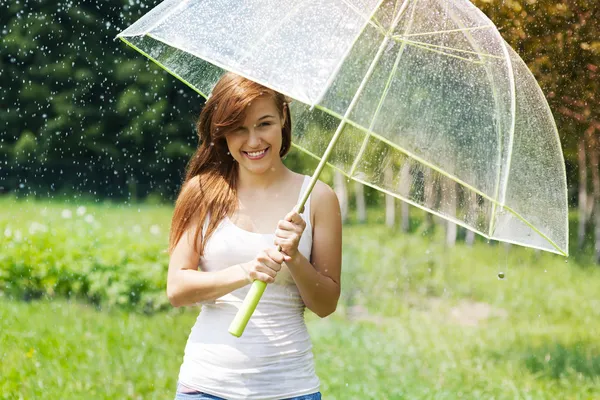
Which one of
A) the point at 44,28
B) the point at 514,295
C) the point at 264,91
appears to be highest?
the point at 264,91

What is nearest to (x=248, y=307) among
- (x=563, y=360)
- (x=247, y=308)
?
(x=247, y=308)

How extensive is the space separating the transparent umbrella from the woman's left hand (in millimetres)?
98

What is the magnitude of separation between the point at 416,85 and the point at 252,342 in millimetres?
845

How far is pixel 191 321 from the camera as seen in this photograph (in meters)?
6.45

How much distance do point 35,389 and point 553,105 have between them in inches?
151

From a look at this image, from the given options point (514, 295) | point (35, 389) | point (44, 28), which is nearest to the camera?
point (35, 389)

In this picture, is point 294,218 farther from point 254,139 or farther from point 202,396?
point 202,396

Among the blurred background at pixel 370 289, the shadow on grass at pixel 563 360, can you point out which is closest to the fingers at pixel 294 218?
the blurred background at pixel 370 289

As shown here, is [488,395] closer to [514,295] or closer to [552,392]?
[552,392]

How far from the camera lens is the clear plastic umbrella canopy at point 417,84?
7.59ft

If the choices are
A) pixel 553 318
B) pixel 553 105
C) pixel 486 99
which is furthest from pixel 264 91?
pixel 553 318

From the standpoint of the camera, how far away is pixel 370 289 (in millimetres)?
9117

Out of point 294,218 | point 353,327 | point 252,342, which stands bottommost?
point 353,327

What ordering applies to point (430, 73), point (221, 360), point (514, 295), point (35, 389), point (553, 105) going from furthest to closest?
point (514, 295) → point (553, 105) → point (35, 389) → point (430, 73) → point (221, 360)
